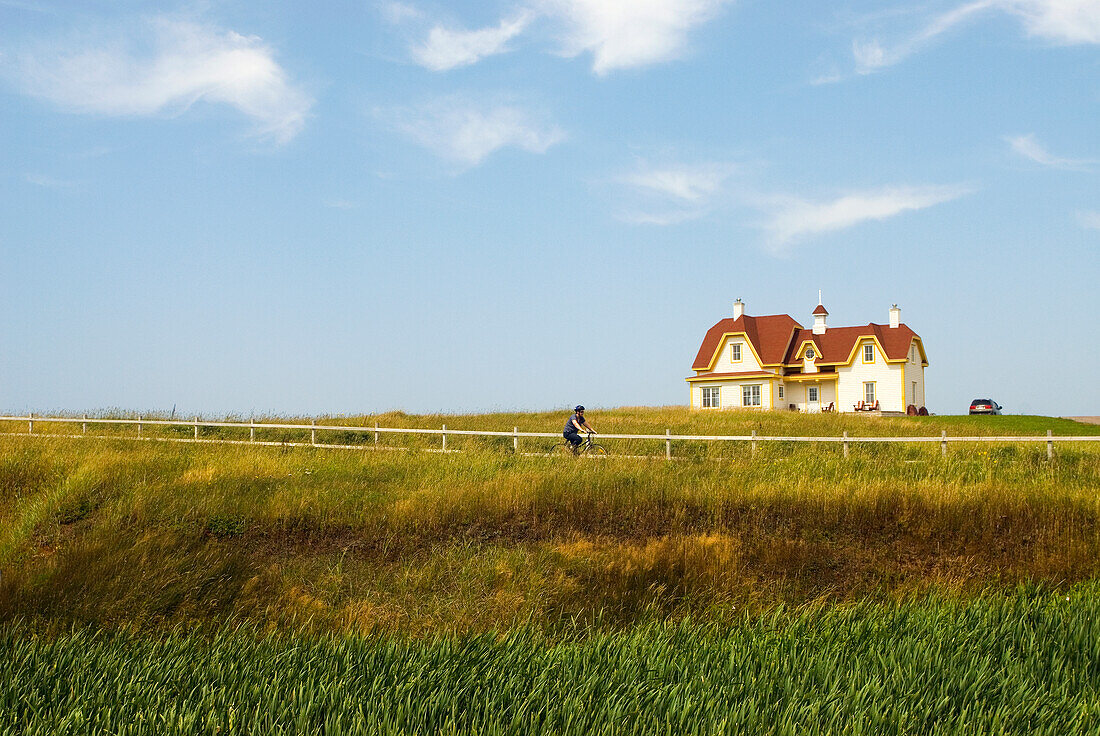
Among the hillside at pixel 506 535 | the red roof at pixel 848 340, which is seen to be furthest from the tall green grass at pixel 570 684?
the red roof at pixel 848 340

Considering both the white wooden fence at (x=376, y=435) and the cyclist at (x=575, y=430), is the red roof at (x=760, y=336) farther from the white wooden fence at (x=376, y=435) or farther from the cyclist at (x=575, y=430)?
the cyclist at (x=575, y=430)

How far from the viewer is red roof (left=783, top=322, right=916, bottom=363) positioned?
4600cm

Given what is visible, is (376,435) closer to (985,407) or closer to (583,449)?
(583,449)

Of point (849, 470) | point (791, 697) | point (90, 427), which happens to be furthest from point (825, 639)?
point (90, 427)

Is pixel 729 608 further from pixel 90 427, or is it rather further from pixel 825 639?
pixel 90 427

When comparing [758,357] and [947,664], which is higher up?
[758,357]

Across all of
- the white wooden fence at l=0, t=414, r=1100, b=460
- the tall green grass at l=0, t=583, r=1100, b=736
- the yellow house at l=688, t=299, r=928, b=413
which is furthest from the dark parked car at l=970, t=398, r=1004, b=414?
the tall green grass at l=0, t=583, r=1100, b=736

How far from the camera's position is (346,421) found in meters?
30.9

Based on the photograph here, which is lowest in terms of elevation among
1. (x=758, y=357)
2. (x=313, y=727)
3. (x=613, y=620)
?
(x=613, y=620)

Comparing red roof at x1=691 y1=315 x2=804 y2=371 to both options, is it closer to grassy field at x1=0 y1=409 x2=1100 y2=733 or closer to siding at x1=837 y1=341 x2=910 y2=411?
siding at x1=837 y1=341 x2=910 y2=411

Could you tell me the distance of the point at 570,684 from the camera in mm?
5562

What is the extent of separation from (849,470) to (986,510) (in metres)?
3.70

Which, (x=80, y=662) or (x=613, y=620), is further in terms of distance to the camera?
(x=613, y=620)

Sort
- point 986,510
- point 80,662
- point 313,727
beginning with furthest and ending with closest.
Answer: point 986,510
point 80,662
point 313,727
